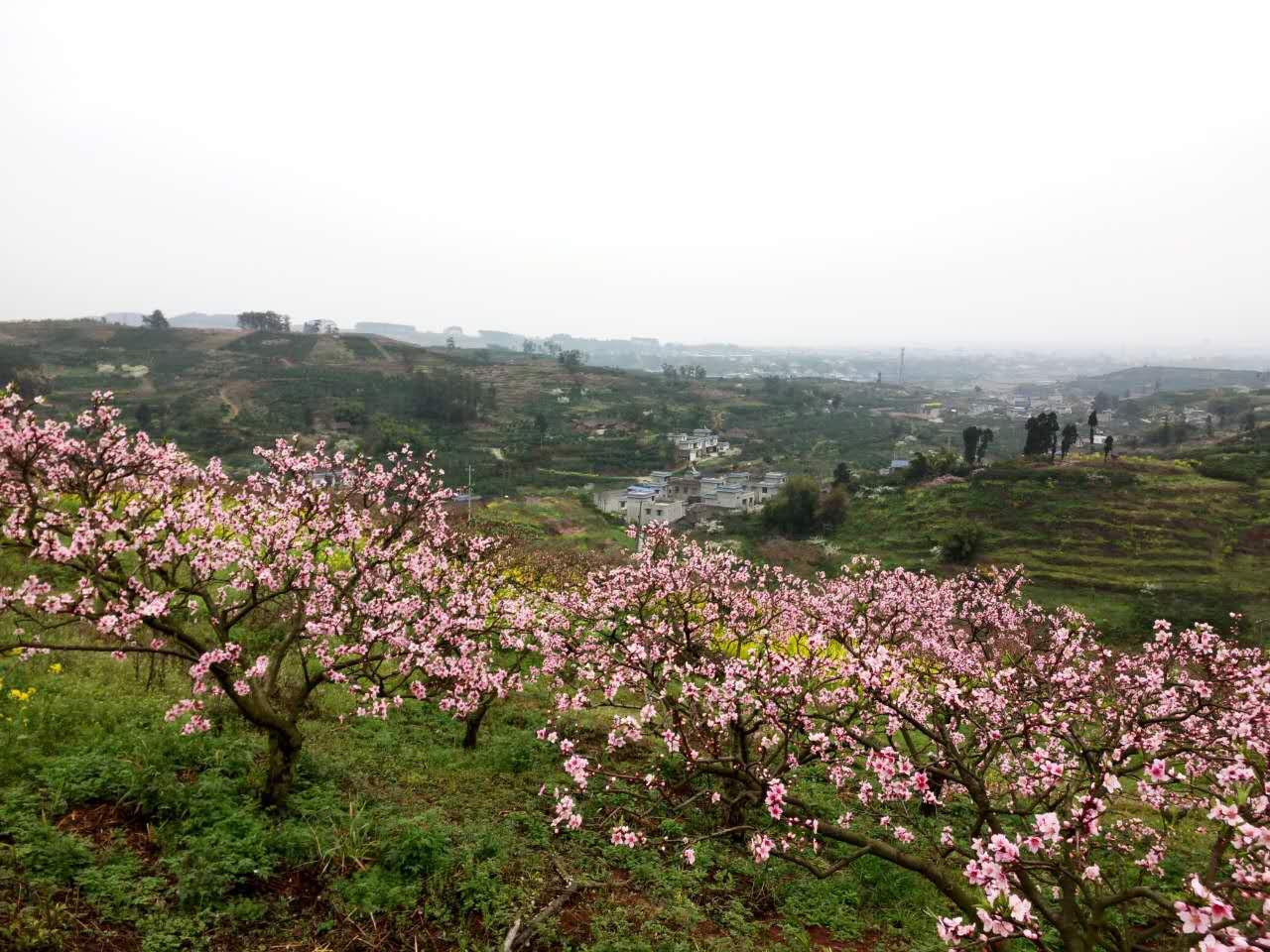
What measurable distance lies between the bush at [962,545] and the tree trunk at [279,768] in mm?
58078

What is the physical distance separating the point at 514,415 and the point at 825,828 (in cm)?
11964

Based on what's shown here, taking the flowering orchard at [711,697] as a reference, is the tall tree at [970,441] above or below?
below

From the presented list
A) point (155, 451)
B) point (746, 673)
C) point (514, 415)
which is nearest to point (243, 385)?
point (514, 415)

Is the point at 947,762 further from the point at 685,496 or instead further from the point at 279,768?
the point at 685,496

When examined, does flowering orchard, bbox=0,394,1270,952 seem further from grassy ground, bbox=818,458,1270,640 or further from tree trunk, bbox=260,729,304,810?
grassy ground, bbox=818,458,1270,640

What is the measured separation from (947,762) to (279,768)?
9446 mm

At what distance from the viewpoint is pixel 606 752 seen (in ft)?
43.7

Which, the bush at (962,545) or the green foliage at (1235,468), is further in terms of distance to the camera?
the green foliage at (1235,468)

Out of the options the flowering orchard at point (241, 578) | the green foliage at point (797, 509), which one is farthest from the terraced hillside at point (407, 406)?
the flowering orchard at point (241, 578)

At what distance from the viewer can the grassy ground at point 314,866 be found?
6707mm

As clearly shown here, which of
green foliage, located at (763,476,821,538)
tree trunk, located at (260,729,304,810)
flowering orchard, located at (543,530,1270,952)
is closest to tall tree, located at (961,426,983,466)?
green foliage, located at (763,476,821,538)

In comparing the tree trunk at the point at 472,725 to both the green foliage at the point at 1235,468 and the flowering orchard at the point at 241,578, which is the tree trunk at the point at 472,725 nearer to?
the flowering orchard at the point at 241,578

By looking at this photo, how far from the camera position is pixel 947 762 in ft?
31.5

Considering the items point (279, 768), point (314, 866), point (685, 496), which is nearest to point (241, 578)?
point (279, 768)
